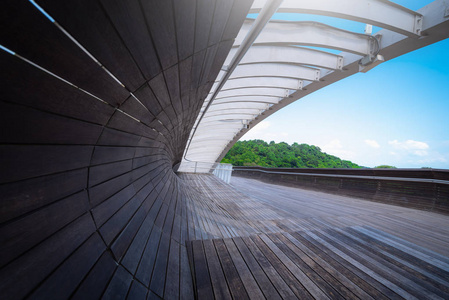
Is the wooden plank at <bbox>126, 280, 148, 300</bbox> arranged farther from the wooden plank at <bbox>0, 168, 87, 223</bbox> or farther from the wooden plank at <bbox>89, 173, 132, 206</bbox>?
the wooden plank at <bbox>0, 168, 87, 223</bbox>

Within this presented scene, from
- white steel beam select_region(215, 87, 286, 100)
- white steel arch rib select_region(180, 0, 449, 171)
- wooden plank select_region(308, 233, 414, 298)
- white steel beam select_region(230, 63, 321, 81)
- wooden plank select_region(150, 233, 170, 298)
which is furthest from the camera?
white steel beam select_region(215, 87, 286, 100)

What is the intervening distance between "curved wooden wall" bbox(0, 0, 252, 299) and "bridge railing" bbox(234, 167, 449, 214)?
7526mm

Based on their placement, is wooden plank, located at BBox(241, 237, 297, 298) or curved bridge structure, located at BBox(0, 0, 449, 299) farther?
wooden plank, located at BBox(241, 237, 297, 298)

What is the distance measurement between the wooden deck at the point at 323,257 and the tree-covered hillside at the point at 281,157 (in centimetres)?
4595

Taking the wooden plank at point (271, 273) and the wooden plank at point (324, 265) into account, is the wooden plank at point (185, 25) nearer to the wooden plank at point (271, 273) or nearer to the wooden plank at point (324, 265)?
the wooden plank at point (271, 273)

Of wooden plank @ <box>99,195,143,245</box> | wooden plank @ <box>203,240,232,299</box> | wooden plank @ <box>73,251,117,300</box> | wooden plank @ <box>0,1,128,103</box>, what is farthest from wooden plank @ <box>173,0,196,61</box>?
wooden plank @ <box>203,240,232,299</box>

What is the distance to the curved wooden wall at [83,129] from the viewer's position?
2.68 ft

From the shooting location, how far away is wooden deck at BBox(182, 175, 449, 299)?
2387 millimetres

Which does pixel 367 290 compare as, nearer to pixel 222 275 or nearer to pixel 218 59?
pixel 222 275

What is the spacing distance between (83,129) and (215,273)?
2.29 metres

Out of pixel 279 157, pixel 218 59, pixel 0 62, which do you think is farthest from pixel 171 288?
pixel 279 157

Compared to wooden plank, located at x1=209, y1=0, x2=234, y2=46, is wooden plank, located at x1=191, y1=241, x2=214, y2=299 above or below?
below

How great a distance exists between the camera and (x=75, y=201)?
1.29 m

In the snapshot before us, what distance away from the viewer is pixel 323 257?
3.12 m
